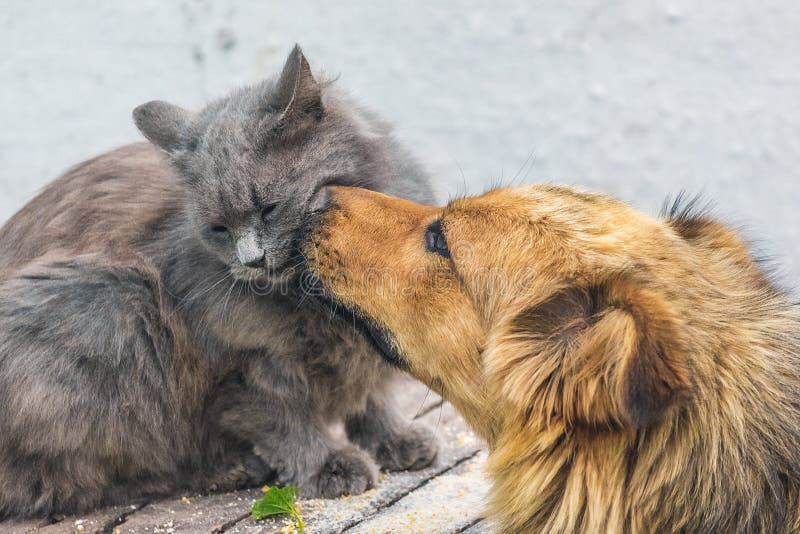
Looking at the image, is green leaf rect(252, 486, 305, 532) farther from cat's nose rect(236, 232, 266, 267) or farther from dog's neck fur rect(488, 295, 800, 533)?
dog's neck fur rect(488, 295, 800, 533)

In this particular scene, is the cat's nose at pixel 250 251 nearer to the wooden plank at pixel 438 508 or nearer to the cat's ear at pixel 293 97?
the cat's ear at pixel 293 97

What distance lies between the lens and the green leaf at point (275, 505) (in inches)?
142

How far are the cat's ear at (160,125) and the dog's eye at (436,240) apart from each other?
45.5 inches

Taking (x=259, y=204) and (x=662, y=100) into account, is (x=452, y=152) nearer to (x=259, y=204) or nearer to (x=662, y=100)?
(x=662, y=100)

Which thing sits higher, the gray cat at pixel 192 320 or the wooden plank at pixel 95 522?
the gray cat at pixel 192 320

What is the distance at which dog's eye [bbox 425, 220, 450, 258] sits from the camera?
3.14 m

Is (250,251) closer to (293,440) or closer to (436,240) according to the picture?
(436,240)

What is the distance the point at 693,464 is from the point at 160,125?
234 cm

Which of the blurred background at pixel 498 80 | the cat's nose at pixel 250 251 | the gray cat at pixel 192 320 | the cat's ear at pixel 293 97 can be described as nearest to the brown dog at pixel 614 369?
the cat's nose at pixel 250 251

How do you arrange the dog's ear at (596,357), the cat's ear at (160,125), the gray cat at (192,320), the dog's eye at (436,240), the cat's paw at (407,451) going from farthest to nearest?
the cat's paw at (407,451)
the cat's ear at (160,125)
the gray cat at (192,320)
the dog's eye at (436,240)
the dog's ear at (596,357)

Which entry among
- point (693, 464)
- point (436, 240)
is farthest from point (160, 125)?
point (693, 464)

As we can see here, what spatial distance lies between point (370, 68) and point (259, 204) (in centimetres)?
357

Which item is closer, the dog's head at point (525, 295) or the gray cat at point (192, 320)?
the dog's head at point (525, 295)

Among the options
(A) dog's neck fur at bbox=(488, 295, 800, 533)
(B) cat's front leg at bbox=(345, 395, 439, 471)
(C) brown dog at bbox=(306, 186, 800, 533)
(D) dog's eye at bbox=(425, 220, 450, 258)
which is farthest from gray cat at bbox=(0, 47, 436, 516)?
(A) dog's neck fur at bbox=(488, 295, 800, 533)
